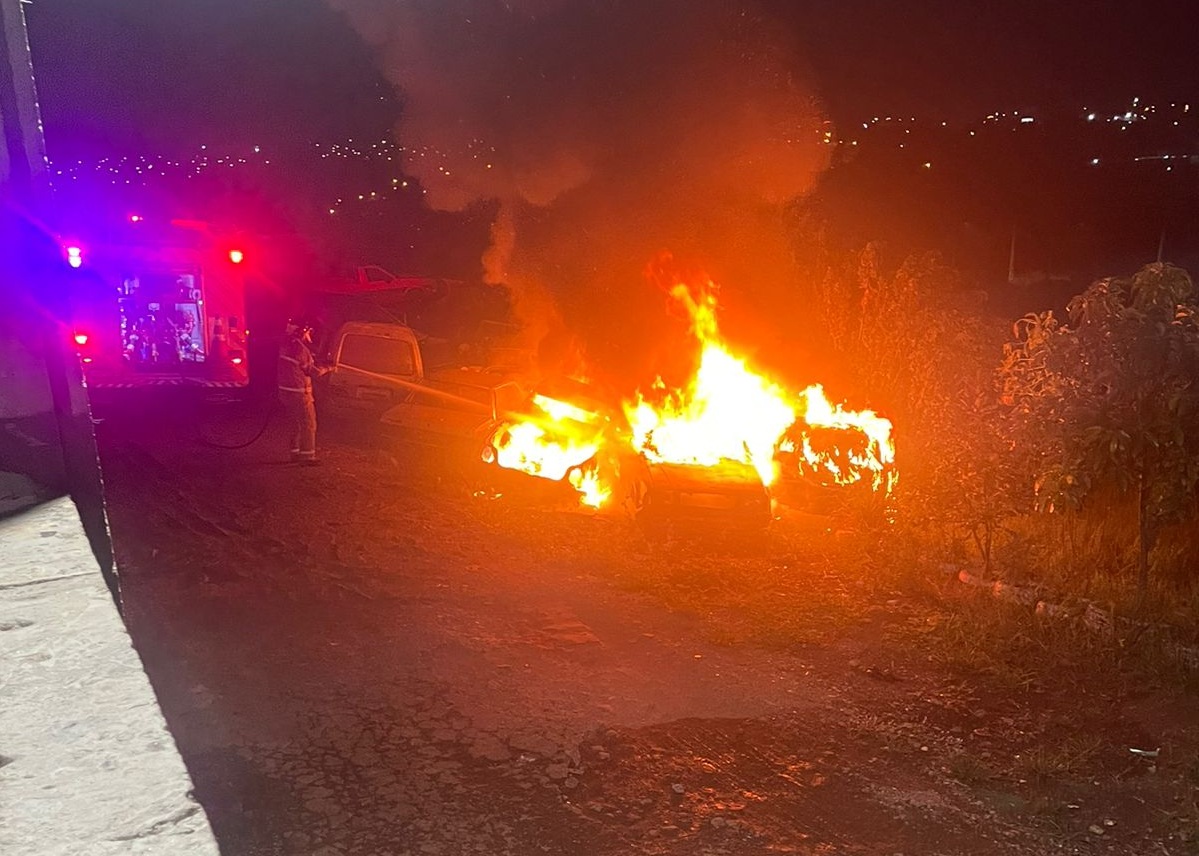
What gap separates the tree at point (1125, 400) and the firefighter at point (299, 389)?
847 cm

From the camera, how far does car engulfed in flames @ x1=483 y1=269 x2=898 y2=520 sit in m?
8.73

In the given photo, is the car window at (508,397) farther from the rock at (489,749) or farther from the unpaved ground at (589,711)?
the rock at (489,749)

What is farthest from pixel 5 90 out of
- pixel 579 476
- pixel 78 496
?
pixel 579 476

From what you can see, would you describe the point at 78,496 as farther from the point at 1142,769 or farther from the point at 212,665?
the point at 1142,769

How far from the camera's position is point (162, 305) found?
12891mm

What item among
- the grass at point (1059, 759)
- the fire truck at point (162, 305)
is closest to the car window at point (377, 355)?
the fire truck at point (162, 305)

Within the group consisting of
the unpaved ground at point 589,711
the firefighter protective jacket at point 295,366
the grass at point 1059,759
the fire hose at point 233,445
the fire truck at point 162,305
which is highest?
the fire truck at point 162,305

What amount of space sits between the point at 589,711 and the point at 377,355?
7284 millimetres

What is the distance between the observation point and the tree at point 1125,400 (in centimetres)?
590

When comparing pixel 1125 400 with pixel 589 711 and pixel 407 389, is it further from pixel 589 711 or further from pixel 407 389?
pixel 407 389

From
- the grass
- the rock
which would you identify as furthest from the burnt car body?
the rock

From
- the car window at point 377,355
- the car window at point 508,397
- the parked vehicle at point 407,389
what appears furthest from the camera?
the car window at point 377,355

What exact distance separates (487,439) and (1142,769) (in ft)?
22.6

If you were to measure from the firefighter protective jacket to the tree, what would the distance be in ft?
28.0
